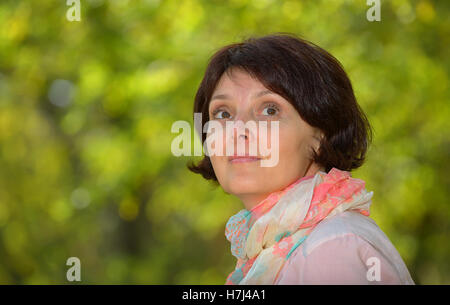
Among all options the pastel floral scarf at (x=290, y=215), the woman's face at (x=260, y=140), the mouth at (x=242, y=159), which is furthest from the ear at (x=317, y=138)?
the mouth at (x=242, y=159)

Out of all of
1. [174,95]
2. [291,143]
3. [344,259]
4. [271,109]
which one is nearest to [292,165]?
[291,143]

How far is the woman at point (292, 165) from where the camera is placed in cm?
140

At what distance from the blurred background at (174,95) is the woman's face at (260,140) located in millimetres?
1825

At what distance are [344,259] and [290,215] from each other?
0.25 meters

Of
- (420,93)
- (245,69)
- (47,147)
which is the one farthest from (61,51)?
(245,69)

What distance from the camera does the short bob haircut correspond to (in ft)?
5.46

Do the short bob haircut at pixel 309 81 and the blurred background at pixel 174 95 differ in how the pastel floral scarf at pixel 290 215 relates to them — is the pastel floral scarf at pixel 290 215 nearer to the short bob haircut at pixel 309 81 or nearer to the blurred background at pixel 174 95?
the short bob haircut at pixel 309 81

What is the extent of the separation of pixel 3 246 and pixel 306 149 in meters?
6.14

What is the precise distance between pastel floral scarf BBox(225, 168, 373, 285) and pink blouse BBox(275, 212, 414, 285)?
63mm

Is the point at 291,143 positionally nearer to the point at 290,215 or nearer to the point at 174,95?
the point at 290,215

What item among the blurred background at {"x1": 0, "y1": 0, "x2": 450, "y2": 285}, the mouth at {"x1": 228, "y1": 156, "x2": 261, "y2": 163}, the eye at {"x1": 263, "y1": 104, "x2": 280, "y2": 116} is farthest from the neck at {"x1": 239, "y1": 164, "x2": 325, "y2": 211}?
the blurred background at {"x1": 0, "y1": 0, "x2": 450, "y2": 285}

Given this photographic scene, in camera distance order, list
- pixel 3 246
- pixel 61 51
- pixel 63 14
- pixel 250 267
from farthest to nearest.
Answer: pixel 3 246 → pixel 61 51 → pixel 63 14 → pixel 250 267

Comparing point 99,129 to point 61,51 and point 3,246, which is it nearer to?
point 61,51

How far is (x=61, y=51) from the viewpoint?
4.91m
